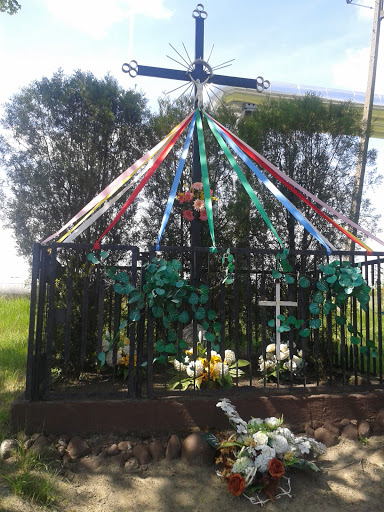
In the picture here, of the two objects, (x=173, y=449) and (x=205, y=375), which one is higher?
(x=205, y=375)

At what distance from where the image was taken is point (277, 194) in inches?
160

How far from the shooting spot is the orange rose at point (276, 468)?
8.61 feet

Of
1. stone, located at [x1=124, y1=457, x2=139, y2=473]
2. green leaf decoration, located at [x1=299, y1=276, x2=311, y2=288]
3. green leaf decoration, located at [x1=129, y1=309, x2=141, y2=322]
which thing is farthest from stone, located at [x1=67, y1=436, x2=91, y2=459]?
green leaf decoration, located at [x1=299, y1=276, x2=311, y2=288]

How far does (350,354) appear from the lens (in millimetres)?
4691

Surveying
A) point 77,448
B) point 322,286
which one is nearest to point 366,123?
point 322,286

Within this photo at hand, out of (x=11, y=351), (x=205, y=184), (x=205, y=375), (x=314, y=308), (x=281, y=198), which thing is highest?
(x=205, y=184)

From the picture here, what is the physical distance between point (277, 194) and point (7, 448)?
3.18 m

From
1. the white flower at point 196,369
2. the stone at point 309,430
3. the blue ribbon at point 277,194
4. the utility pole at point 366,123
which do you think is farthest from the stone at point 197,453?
the utility pole at point 366,123

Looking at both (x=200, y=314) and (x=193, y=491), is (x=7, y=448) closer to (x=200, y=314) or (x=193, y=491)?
(x=193, y=491)

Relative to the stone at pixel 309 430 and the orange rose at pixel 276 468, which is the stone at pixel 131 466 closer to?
the orange rose at pixel 276 468

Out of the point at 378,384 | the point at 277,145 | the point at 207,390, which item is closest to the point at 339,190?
the point at 277,145

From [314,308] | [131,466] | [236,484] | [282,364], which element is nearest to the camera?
[236,484]

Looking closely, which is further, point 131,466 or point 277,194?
point 277,194

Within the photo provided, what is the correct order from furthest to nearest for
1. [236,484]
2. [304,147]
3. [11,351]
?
[304,147], [11,351], [236,484]
